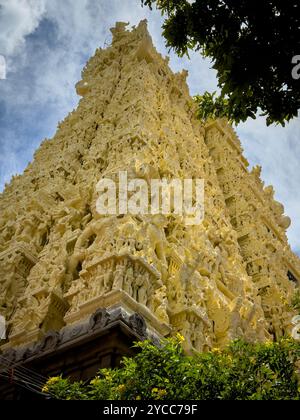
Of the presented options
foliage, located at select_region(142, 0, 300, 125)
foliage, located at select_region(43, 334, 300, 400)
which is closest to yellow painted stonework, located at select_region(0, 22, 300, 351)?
foliage, located at select_region(43, 334, 300, 400)

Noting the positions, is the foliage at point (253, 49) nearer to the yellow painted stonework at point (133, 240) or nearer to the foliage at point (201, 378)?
the foliage at point (201, 378)

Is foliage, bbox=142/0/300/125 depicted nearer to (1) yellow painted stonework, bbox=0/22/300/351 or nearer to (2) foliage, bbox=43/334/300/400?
(2) foliage, bbox=43/334/300/400

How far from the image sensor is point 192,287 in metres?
9.41

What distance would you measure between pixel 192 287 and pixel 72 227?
2.86 metres

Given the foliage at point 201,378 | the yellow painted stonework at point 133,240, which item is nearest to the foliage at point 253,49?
the foliage at point 201,378

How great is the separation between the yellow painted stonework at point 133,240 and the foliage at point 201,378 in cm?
254

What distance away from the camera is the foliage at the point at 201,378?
4477mm

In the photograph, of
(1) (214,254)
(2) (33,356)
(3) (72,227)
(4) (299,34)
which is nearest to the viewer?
Answer: (4) (299,34)

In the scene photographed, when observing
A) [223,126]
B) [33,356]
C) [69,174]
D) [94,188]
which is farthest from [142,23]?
[33,356]

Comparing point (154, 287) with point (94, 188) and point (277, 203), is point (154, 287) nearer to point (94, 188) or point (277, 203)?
point (94, 188)

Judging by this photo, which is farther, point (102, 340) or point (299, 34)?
point (102, 340)

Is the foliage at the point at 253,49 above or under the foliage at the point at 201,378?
above

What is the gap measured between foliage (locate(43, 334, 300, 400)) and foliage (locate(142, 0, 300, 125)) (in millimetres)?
2367

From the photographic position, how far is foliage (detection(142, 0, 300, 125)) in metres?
5.08
